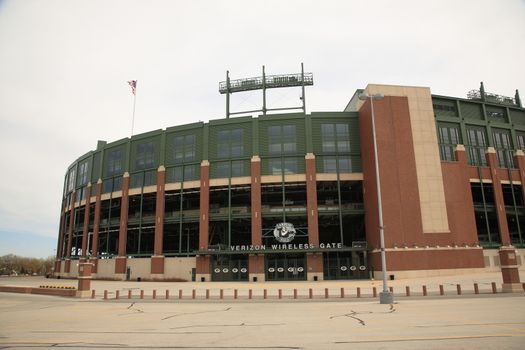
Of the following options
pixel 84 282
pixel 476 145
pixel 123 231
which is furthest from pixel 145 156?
pixel 476 145

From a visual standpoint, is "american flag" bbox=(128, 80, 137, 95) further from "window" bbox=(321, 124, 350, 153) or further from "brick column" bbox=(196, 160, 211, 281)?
"window" bbox=(321, 124, 350, 153)

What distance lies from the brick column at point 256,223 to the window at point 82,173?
40030mm

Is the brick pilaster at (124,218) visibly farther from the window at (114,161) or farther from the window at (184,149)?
the window at (184,149)

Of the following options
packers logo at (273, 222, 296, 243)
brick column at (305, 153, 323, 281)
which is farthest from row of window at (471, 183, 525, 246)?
packers logo at (273, 222, 296, 243)

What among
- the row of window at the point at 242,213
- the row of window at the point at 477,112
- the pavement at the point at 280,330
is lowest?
the pavement at the point at 280,330

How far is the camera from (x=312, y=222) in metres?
56.7

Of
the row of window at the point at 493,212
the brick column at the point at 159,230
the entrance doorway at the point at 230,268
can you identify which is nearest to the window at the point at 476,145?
the row of window at the point at 493,212

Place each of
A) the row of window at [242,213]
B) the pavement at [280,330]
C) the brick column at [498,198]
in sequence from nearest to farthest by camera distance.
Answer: the pavement at [280,330], the row of window at [242,213], the brick column at [498,198]

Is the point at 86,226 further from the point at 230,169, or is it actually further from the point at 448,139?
the point at 448,139

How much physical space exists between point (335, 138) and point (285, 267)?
20640mm

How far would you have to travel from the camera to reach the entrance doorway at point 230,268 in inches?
2243

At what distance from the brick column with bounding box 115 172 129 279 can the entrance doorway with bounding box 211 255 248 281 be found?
682 inches

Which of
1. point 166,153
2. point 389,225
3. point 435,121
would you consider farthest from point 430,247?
point 166,153

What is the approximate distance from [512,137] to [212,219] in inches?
2053
